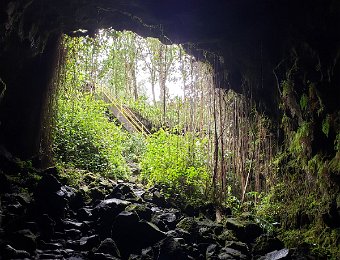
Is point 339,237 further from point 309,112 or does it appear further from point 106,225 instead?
point 106,225

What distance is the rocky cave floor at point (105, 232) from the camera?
4.52 metres

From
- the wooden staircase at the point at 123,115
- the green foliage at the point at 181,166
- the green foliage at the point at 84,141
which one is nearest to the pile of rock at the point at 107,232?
the green foliage at the point at 181,166

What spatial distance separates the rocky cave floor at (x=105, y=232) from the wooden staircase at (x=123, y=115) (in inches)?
308

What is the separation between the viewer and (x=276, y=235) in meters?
5.86

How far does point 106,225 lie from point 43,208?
1016 mm

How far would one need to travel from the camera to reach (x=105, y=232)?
5.46 m

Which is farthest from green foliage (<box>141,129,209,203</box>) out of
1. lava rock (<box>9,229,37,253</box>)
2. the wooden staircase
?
the wooden staircase

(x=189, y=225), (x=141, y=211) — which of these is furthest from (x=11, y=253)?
(x=189, y=225)

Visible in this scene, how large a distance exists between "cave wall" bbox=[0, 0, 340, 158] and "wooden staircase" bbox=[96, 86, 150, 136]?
6.70 metres

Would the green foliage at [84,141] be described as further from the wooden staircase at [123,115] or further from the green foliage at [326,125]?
the green foliage at [326,125]

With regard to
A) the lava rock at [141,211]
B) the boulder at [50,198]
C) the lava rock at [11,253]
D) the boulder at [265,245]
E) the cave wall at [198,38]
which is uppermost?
the cave wall at [198,38]

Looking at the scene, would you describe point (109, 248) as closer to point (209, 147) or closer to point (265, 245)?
point (265, 245)

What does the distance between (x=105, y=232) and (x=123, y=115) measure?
9681mm

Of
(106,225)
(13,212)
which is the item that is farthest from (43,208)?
(106,225)
